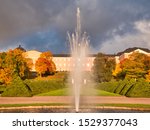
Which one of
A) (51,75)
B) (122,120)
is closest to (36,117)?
(122,120)

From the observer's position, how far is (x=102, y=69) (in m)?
65.2

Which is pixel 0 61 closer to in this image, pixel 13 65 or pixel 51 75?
pixel 13 65

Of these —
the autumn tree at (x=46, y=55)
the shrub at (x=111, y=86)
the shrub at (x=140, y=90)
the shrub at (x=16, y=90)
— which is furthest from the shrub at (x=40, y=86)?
the autumn tree at (x=46, y=55)

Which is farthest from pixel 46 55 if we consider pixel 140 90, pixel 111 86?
pixel 140 90

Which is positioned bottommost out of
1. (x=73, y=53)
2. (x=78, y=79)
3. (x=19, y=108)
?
(x=19, y=108)

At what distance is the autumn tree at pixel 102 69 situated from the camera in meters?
63.9

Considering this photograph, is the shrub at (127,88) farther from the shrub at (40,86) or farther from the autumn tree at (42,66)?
the autumn tree at (42,66)

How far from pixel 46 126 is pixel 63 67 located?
4387 inches

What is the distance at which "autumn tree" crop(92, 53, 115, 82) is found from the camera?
63875 mm

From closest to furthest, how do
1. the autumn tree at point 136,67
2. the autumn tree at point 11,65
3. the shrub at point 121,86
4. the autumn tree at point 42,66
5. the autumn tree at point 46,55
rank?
the shrub at point 121,86, the autumn tree at point 11,65, the autumn tree at point 136,67, the autumn tree at point 42,66, the autumn tree at point 46,55

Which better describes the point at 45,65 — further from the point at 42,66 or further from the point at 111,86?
the point at 111,86

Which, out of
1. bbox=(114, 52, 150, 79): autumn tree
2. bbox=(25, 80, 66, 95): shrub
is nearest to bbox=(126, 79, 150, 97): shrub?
bbox=(25, 80, 66, 95): shrub

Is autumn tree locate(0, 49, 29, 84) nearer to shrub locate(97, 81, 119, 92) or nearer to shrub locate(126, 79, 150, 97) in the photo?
shrub locate(97, 81, 119, 92)

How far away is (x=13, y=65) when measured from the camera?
185 ft
